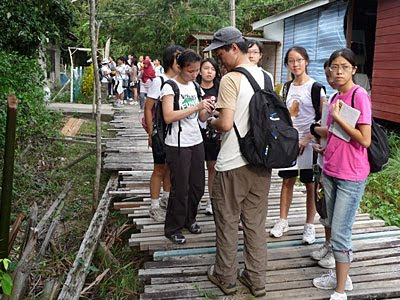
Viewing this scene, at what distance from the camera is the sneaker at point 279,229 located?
3.62 m

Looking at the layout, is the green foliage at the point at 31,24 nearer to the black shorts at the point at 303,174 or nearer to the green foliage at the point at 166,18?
the black shorts at the point at 303,174

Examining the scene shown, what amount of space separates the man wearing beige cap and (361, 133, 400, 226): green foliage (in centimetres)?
252

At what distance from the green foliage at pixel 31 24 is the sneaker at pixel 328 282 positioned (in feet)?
21.8

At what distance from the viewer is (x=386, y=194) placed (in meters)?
5.68

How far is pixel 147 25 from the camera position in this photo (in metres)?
22.0

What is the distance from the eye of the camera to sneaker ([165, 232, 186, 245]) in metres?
3.50

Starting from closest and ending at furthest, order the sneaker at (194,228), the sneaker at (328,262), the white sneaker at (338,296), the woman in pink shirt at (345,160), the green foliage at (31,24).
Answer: the woman in pink shirt at (345,160)
the white sneaker at (338,296)
the sneaker at (328,262)
the sneaker at (194,228)
the green foliage at (31,24)

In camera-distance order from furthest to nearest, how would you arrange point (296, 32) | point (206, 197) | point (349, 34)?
point (296, 32) → point (349, 34) → point (206, 197)

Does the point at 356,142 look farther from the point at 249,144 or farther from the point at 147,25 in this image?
the point at 147,25

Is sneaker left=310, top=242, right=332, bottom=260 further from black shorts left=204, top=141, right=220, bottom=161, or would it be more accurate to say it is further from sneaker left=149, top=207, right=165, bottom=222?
sneaker left=149, top=207, right=165, bottom=222

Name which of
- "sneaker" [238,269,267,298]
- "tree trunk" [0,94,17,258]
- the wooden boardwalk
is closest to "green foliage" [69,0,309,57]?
the wooden boardwalk

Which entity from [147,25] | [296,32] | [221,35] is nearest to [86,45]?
[147,25]

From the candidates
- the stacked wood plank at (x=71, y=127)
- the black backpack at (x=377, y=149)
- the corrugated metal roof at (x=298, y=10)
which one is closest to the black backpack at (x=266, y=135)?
the black backpack at (x=377, y=149)

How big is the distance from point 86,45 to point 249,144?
26.5 metres
